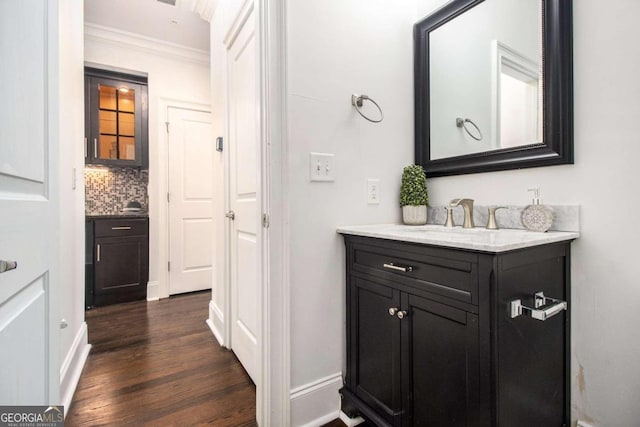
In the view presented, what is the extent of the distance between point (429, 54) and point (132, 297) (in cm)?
336

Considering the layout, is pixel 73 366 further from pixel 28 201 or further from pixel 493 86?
pixel 493 86

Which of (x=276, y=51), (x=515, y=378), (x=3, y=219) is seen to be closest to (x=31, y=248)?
(x=3, y=219)

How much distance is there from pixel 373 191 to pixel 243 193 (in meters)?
0.80

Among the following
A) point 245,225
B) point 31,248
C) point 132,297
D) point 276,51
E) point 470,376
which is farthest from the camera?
point 132,297

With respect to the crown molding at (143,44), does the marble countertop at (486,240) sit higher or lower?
lower

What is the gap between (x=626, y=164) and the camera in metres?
1.02

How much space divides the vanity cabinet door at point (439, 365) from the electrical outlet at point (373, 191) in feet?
1.86

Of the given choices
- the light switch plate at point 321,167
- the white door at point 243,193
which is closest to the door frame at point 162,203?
the white door at point 243,193

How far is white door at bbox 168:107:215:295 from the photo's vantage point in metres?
3.34

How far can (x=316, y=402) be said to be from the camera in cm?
137

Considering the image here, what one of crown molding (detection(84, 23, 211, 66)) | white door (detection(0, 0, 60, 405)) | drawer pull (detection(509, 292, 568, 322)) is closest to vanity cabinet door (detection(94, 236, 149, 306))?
crown molding (detection(84, 23, 211, 66))

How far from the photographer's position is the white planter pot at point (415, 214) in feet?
5.16

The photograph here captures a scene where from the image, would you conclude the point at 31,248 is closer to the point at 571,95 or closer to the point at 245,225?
the point at 245,225

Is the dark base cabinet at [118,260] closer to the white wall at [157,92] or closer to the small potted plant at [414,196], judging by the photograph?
the white wall at [157,92]
